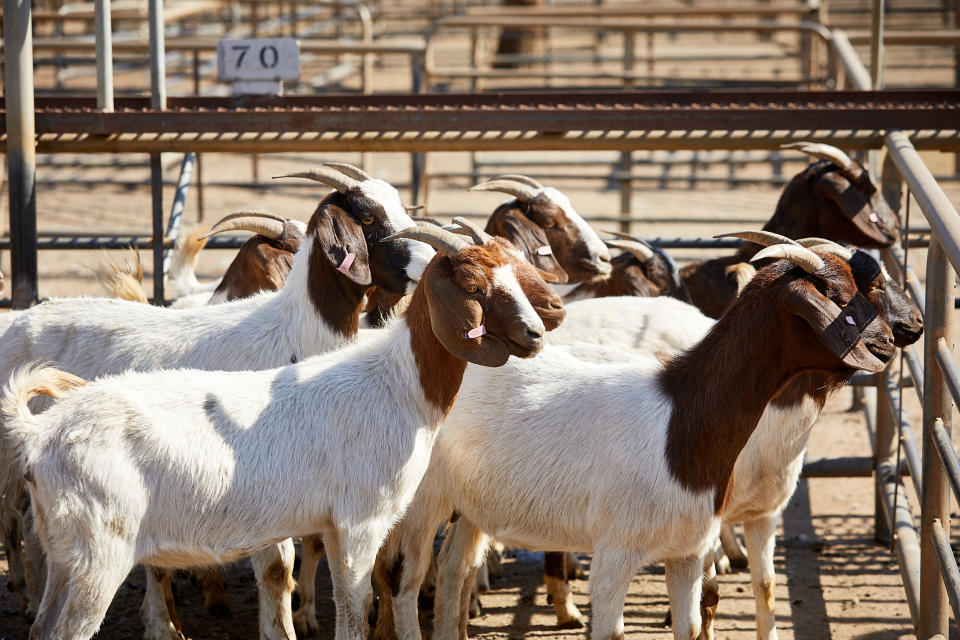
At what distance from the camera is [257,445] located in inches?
163

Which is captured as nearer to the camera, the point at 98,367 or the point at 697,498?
the point at 697,498

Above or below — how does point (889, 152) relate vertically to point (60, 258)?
above

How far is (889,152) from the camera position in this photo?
19.6 feet

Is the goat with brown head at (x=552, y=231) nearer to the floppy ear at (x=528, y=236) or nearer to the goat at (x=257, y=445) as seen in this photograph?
the floppy ear at (x=528, y=236)

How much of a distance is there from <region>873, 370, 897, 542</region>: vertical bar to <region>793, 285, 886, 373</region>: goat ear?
2.25 metres

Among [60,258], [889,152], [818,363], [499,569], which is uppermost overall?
[889,152]

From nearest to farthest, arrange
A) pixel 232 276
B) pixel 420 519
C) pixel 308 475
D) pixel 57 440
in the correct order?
pixel 57 440 < pixel 308 475 < pixel 420 519 < pixel 232 276

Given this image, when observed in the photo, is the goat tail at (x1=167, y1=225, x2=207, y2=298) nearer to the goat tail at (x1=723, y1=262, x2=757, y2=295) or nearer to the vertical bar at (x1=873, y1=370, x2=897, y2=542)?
the goat tail at (x1=723, y1=262, x2=757, y2=295)

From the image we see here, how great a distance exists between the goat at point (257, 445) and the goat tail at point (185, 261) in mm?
2142

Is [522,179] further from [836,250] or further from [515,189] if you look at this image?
[836,250]

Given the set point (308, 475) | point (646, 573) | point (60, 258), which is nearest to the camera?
point (308, 475)

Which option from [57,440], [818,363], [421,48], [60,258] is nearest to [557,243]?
[818,363]

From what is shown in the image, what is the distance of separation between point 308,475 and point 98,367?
1.32 meters

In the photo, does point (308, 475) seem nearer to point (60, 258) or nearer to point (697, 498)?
point (697, 498)
